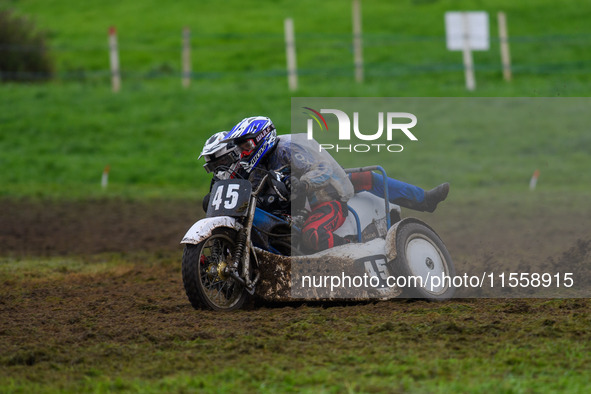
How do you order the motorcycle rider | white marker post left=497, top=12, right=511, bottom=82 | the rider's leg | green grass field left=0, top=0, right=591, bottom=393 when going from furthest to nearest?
white marker post left=497, top=12, right=511, bottom=82 < the rider's leg < the motorcycle rider < green grass field left=0, top=0, right=591, bottom=393

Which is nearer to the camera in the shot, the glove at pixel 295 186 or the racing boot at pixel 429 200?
the glove at pixel 295 186

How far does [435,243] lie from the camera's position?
26.2ft

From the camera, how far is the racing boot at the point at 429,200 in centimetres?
823

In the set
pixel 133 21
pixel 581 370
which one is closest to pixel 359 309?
pixel 581 370

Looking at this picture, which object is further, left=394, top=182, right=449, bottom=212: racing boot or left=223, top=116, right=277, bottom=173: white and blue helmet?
left=394, top=182, right=449, bottom=212: racing boot

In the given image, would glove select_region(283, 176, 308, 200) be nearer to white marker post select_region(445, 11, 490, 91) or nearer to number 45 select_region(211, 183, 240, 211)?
number 45 select_region(211, 183, 240, 211)

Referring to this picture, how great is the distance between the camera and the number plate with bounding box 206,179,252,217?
7.23 meters

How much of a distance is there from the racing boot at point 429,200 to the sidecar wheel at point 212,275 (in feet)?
6.24

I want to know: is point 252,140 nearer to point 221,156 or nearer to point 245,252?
point 221,156

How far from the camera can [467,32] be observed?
84.7ft

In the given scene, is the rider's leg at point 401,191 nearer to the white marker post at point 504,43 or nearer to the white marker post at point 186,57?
the white marker post at point 504,43

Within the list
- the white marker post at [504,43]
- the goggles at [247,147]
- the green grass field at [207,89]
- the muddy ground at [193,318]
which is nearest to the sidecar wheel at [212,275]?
the muddy ground at [193,318]

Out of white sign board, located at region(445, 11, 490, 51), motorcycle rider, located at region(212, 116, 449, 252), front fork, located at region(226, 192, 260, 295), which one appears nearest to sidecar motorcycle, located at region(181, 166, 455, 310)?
front fork, located at region(226, 192, 260, 295)

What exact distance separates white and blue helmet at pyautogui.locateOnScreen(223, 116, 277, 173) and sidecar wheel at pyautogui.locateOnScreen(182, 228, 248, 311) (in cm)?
82
